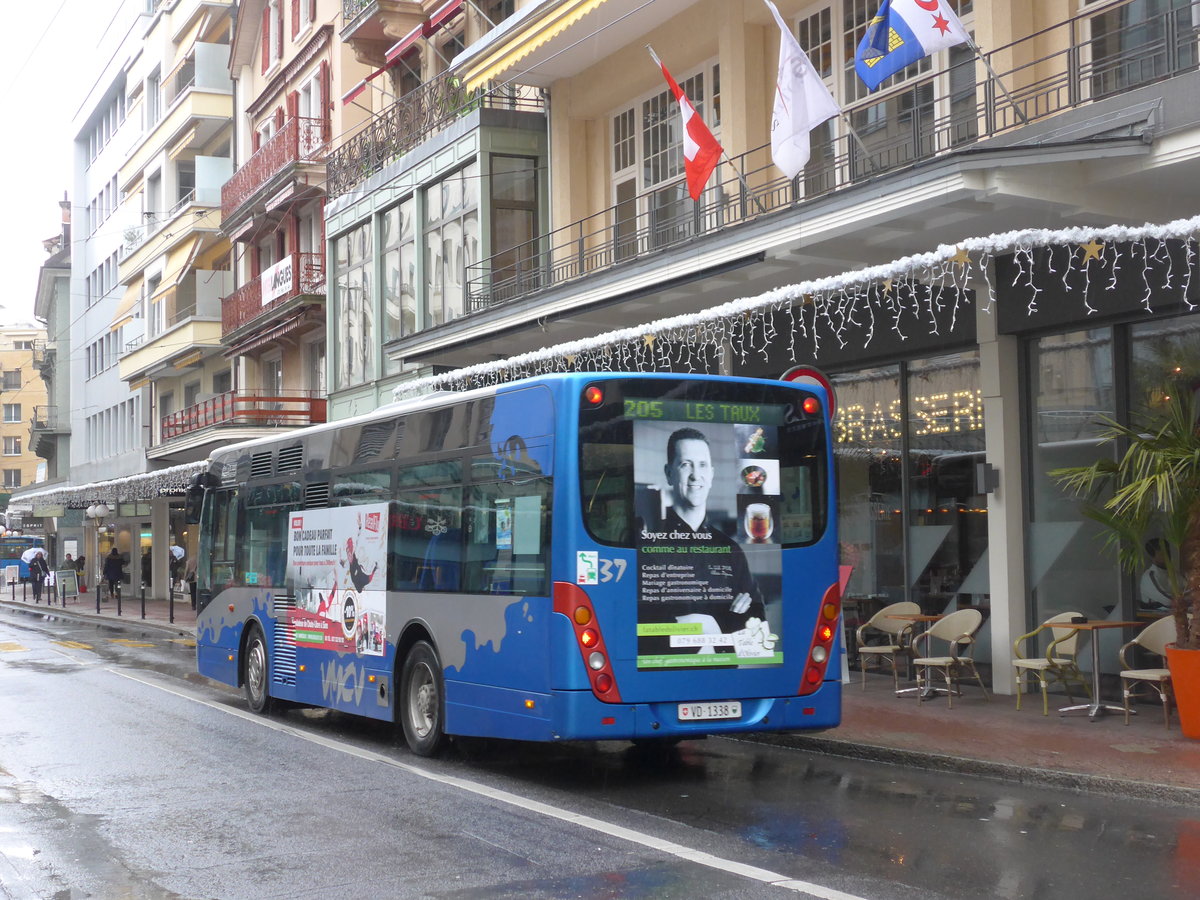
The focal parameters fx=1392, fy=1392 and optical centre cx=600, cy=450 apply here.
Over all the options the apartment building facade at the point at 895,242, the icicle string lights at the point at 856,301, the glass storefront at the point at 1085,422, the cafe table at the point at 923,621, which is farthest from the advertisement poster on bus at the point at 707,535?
the cafe table at the point at 923,621

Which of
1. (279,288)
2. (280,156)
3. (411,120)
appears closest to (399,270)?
(411,120)

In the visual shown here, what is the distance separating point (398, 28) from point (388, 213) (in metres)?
4.15

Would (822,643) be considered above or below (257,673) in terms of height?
above

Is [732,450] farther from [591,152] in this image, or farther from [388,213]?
[388,213]

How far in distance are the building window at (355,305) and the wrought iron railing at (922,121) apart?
617 centimetres

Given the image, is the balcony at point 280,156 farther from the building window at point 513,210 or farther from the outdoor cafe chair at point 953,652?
the outdoor cafe chair at point 953,652

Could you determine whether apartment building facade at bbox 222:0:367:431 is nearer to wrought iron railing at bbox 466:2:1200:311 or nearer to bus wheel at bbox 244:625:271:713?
wrought iron railing at bbox 466:2:1200:311

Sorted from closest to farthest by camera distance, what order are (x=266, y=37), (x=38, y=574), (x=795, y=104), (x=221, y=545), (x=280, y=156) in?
(x=795, y=104)
(x=221, y=545)
(x=280, y=156)
(x=266, y=37)
(x=38, y=574)

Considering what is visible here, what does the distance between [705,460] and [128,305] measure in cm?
4784

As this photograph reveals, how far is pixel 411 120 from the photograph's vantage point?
26.0 metres

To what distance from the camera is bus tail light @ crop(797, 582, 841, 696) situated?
1049cm

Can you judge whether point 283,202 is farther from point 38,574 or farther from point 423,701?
point 423,701

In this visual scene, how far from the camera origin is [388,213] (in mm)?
26109

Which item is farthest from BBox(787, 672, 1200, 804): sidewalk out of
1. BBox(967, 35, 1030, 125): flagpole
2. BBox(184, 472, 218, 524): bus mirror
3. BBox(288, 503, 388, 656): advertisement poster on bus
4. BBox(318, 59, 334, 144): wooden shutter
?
BBox(318, 59, 334, 144): wooden shutter
